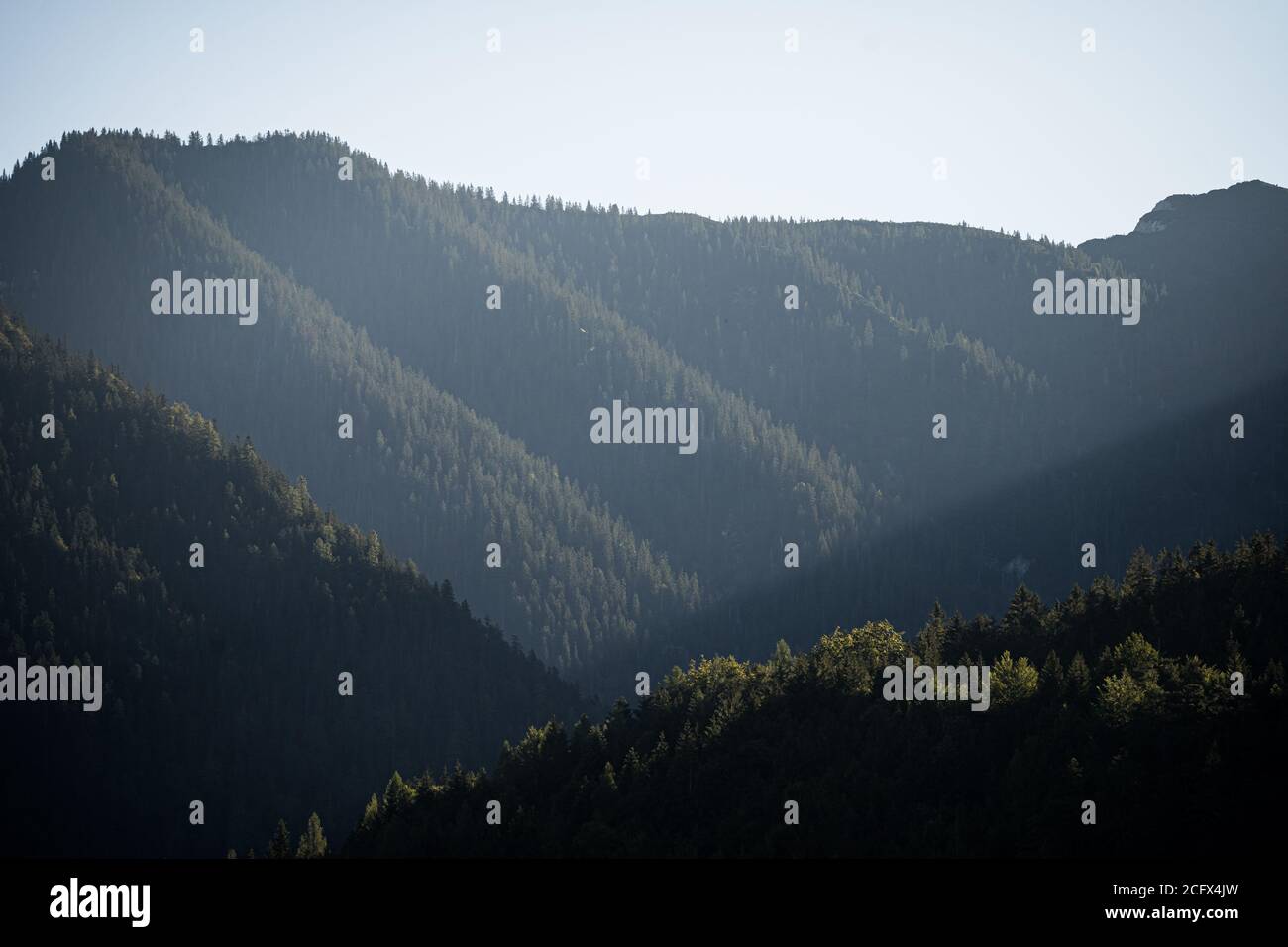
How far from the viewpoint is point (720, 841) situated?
9975cm

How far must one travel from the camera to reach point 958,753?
101 meters

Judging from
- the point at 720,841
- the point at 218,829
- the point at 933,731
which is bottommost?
the point at 218,829

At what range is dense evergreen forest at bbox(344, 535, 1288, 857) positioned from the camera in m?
88.9

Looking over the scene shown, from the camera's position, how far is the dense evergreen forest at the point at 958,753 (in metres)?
88.9

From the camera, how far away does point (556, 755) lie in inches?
4766
